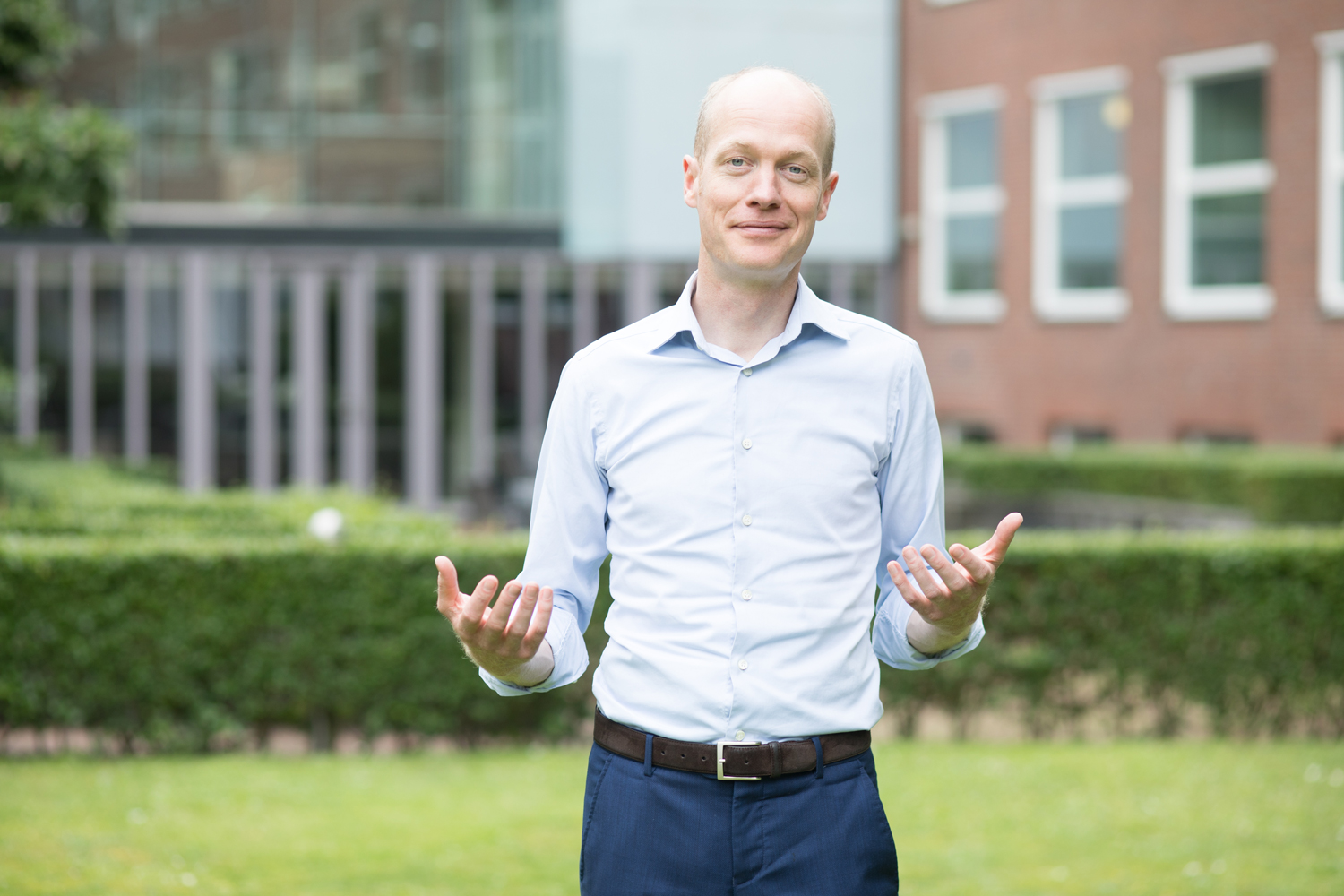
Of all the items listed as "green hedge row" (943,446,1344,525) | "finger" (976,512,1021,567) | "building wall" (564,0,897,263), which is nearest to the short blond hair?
"finger" (976,512,1021,567)

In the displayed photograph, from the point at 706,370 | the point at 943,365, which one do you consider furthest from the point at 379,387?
the point at 706,370

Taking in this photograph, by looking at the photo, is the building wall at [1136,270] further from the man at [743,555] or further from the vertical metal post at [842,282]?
the man at [743,555]

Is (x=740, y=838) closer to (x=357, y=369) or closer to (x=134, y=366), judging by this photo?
(x=357, y=369)

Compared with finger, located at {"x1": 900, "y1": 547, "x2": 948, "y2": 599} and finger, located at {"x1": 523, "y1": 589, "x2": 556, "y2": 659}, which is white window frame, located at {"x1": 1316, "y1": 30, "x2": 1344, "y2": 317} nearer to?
finger, located at {"x1": 900, "y1": 547, "x2": 948, "y2": 599}

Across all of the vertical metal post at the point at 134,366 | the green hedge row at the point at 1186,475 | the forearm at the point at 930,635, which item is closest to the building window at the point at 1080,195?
the green hedge row at the point at 1186,475

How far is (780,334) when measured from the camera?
2.67m

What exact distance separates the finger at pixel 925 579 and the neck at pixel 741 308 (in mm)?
483

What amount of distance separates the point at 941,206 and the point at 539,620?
61.1 feet

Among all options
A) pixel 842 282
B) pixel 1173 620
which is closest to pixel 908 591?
pixel 1173 620

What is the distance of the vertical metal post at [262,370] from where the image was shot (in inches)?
795

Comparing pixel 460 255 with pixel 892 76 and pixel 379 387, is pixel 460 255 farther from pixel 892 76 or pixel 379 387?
pixel 892 76

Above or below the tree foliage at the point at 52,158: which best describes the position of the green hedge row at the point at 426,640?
below

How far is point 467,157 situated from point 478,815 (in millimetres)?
15526

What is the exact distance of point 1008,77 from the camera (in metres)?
19.0
